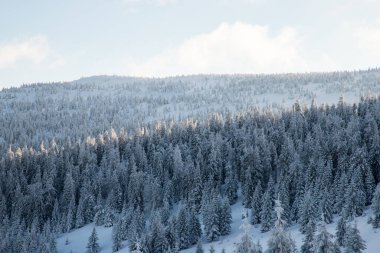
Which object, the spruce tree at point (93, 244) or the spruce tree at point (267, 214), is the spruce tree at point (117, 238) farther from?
the spruce tree at point (267, 214)

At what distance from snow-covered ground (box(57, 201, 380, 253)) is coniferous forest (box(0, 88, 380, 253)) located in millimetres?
1671

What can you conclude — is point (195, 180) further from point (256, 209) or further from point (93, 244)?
point (93, 244)

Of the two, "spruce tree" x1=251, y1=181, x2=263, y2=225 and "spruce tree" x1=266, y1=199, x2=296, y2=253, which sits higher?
"spruce tree" x1=266, y1=199, x2=296, y2=253

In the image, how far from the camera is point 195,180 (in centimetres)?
10962

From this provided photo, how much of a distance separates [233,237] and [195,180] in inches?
1113

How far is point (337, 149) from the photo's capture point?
98.6 metres

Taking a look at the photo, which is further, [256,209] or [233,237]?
[256,209]

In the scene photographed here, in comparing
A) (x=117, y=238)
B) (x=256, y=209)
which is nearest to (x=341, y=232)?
(x=256, y=209)

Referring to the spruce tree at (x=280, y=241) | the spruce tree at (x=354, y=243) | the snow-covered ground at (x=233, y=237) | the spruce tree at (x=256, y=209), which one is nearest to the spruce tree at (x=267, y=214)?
the snow-covered ground at (x=233, y=237)

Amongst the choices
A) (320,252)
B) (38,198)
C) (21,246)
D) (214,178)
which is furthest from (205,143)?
(320,252)

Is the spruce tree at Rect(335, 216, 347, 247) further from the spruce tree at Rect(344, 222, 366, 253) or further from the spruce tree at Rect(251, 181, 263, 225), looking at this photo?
the spruce tree at Rect(251, 181, 263, 225)

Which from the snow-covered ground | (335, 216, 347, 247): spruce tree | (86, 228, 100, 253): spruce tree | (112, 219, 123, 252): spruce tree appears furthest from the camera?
(86, 228, 100, 253): spruce tree

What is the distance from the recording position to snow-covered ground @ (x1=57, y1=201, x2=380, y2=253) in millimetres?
63094

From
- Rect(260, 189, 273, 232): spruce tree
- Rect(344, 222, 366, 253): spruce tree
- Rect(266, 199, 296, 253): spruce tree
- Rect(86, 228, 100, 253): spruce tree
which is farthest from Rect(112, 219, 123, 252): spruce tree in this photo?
Rect(266, 199, 296, 253): spruce tree
